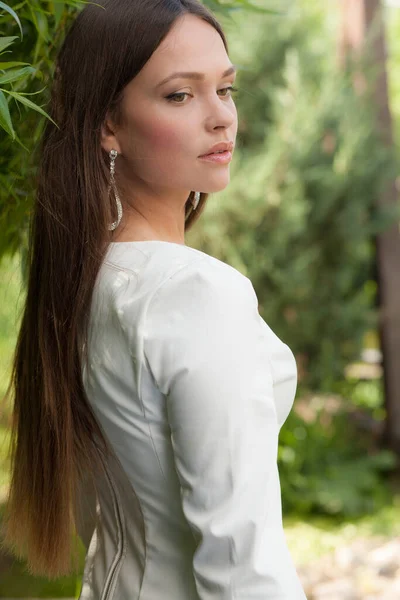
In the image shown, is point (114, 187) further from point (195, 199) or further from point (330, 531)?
point (330, 531)

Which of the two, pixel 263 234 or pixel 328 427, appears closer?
pixel 263 234

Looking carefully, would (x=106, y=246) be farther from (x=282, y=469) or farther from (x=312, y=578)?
(x=282, y=469)

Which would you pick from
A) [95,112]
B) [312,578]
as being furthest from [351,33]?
[95,112]

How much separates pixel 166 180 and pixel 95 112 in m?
0.15

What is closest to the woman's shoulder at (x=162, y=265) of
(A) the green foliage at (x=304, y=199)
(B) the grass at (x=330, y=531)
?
(B) the grass at (x=330, y=531)

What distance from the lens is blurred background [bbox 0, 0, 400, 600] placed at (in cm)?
480

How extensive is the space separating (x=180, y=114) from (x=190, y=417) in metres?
0.46

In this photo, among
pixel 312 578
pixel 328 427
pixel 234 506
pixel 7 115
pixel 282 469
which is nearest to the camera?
pixel 234 506

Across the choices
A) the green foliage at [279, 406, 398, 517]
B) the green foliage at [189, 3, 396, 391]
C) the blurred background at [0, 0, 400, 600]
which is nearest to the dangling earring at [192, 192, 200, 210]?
the blurred background at [0, 0, 400, 600]

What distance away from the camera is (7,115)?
1.28 m

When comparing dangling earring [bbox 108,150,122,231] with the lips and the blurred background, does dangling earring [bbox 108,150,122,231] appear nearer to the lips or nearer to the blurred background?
the lips

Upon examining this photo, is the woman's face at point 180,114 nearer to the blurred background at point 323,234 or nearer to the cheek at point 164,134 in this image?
the cheek at point 164,134

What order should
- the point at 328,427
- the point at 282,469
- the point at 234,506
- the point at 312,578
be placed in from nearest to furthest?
the point at 234,506, the point at 312,578, the point at 282,469, the point at 328,427

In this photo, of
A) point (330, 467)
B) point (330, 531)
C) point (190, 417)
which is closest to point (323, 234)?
point (330, 467)
